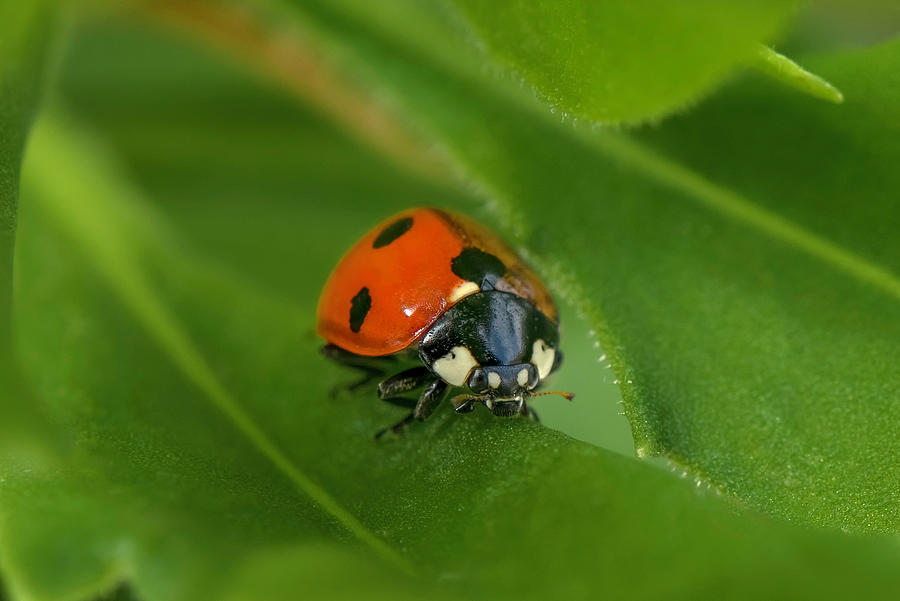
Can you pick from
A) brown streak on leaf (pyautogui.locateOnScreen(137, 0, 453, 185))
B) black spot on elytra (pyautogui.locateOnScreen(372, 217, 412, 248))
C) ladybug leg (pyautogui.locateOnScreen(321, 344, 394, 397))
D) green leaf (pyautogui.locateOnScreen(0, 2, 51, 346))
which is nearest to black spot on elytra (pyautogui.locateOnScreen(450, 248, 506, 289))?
black spot on elytra (pyautogui.locateOnScreen(372, 217, 412, 248))

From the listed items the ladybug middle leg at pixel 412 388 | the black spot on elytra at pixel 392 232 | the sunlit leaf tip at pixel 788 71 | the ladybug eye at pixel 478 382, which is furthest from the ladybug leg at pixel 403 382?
the sunlit leaf tip at pixel 788 71

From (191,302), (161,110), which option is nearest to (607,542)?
(191,302)

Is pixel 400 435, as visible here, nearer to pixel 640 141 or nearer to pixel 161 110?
pixel 640 141

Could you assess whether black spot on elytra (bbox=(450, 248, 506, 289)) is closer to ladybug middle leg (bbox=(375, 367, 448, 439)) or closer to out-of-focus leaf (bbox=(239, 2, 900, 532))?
out-of-focus leaf (bbox=(239, 2, 900, 532))

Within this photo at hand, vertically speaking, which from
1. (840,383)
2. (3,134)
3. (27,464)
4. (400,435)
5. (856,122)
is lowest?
(840,383)

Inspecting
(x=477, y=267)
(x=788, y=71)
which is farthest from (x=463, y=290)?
(x=788, y=71)
